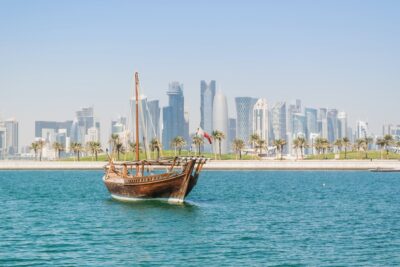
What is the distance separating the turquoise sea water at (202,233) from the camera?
1585 inches

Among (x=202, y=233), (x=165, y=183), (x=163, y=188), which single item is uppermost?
(x=165, y=183)

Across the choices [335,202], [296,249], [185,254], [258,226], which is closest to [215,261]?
[185,254]

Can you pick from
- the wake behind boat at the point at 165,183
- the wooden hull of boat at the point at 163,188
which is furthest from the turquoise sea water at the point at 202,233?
the wake behind boat at the point at 165,183

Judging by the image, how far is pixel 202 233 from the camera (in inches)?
2012

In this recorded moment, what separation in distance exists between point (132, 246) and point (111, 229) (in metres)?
9.81

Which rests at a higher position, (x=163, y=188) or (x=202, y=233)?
(x=163, y=188)

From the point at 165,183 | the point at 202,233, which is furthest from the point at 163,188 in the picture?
the point at 202,233

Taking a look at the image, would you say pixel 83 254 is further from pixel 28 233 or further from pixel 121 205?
pixel 121 205

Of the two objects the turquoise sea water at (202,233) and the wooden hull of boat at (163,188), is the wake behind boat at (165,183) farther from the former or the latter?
the turquoise sea water at (202,233)

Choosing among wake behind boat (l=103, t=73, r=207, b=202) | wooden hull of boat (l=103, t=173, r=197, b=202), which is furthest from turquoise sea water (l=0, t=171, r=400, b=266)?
wake behind boat (l=103, t=73, r=207, b=202)

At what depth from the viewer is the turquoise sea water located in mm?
40250

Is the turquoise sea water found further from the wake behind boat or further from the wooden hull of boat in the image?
the wake behind boat

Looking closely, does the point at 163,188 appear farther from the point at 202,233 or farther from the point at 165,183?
the point at 202,233

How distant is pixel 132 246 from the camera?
44656 mm
